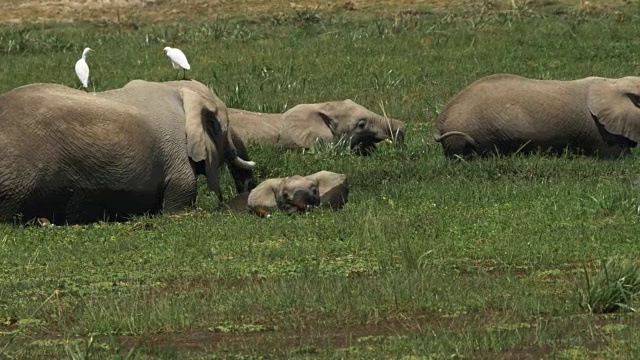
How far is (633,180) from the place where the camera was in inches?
554

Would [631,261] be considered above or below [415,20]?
above

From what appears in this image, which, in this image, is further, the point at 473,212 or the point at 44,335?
the point at 473,212

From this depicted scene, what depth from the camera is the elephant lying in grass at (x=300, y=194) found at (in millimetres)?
13055

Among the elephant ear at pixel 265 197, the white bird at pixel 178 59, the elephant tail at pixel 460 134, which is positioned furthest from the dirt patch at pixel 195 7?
the elephant ear at pixel 265 197

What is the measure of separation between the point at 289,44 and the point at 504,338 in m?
16.2

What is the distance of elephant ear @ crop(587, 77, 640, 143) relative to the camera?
16.2 meters

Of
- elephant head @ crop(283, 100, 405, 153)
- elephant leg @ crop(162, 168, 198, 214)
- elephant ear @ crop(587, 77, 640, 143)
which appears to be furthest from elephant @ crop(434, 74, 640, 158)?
elephant leg @ crop(162, 168, 198, 214)

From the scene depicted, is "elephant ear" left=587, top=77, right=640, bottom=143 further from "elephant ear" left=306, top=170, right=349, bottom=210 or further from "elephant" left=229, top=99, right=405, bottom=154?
"elephant ear" left=306, top=170, right=349, bottom=210

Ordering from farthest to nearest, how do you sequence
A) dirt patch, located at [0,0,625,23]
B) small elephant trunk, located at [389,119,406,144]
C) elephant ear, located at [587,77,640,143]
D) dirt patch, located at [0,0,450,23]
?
1. dirt patch, located at [0,0,450,23]
2. dirt patch, located at [0,0,625,23]
3. small elephant trunk, located at [389,119,406,144]
4. elephant ear, located at [587,77,640,143]

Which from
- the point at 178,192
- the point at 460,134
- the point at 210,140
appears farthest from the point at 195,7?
the point at 178,192

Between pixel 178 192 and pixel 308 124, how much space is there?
4.14 m

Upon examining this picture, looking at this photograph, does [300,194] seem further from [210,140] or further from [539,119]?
[539,119]

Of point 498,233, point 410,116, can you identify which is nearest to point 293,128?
point 410,116

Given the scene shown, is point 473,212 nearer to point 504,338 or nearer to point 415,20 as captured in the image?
point 504,338
